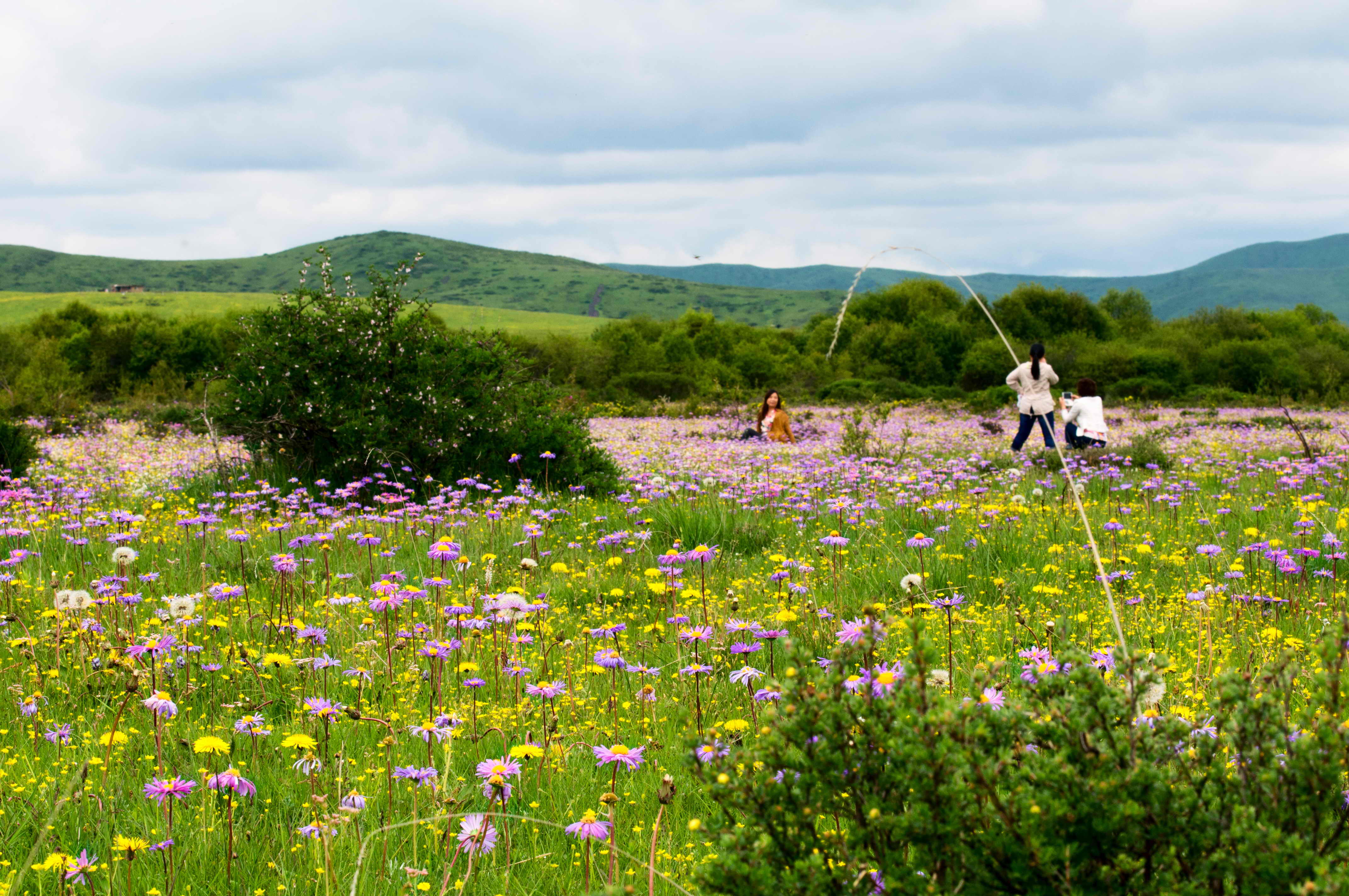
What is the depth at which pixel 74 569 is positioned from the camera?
257 inches

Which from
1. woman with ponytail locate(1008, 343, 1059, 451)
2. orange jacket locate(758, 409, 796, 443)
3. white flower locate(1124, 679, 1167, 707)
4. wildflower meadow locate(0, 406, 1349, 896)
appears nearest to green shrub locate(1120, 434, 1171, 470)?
woman with ponytail locate(1008, 343, 1059, 451)

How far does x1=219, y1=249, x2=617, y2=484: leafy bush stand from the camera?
437 inches

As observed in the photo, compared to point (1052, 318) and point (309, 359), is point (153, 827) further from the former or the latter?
point (1052, 318)

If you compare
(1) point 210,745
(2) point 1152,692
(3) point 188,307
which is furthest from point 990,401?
(3) point 188,307

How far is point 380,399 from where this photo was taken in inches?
439

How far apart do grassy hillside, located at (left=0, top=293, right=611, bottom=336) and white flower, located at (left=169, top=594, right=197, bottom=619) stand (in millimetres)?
123104

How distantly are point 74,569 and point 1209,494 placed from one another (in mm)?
10325

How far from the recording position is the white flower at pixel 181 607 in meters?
3.69

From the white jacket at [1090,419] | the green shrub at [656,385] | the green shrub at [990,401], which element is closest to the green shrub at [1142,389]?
the green shrub at [990,401]

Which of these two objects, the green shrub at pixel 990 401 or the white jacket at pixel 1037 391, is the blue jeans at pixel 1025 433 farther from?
the green shrub at pixel 990 401

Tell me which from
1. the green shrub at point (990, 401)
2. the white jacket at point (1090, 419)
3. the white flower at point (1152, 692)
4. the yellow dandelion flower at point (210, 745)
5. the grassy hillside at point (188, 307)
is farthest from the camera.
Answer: the grassy hillside at point (188, 307)

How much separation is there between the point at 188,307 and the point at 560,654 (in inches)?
6465

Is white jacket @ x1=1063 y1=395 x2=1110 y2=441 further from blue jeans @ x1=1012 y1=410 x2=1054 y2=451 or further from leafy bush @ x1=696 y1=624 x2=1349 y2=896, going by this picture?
leafy bush @ x1=696 y1=624 x2=1349 y2=896

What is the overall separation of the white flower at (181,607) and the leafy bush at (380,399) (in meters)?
6.92
